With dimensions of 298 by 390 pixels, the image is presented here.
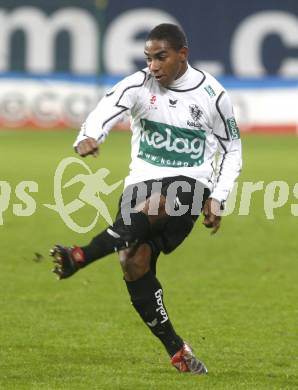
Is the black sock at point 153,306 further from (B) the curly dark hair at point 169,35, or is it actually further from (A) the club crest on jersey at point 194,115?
(B) the curly dark hair at point 169,35

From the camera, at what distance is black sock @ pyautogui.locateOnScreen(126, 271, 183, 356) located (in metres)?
8.02

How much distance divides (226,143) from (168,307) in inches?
130

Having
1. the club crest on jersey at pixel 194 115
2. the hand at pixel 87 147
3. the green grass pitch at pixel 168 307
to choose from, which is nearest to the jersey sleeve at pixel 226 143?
the club crest on jersey at pixel 194 115

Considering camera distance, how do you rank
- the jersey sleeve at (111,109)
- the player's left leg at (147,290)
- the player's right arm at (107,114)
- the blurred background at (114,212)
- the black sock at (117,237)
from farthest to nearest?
the blurred background at (114,212) → the player's left leg at (147,290) → the jersey sleeve at (111,109) → the player's right arm at (107,114) → the black sock at (117,237)

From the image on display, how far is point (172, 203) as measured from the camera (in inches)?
309

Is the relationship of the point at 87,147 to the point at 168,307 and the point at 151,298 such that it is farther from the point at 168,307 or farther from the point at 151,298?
the point at 168,307

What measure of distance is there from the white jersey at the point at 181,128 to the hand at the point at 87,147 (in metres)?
0.60

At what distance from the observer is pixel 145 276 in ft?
26.2

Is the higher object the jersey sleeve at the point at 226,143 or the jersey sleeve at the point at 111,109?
the jersey sleeve at the point at 111,109

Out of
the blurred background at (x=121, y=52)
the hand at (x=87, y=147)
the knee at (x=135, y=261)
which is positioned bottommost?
the blurred background at (x=121, y=52)

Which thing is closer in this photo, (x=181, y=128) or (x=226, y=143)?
(x=181, y=128)

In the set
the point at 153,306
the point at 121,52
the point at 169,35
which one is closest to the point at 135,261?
the point at 153,306

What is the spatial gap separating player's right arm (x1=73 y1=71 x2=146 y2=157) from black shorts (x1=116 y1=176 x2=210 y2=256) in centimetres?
49

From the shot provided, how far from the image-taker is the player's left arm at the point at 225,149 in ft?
26.2
